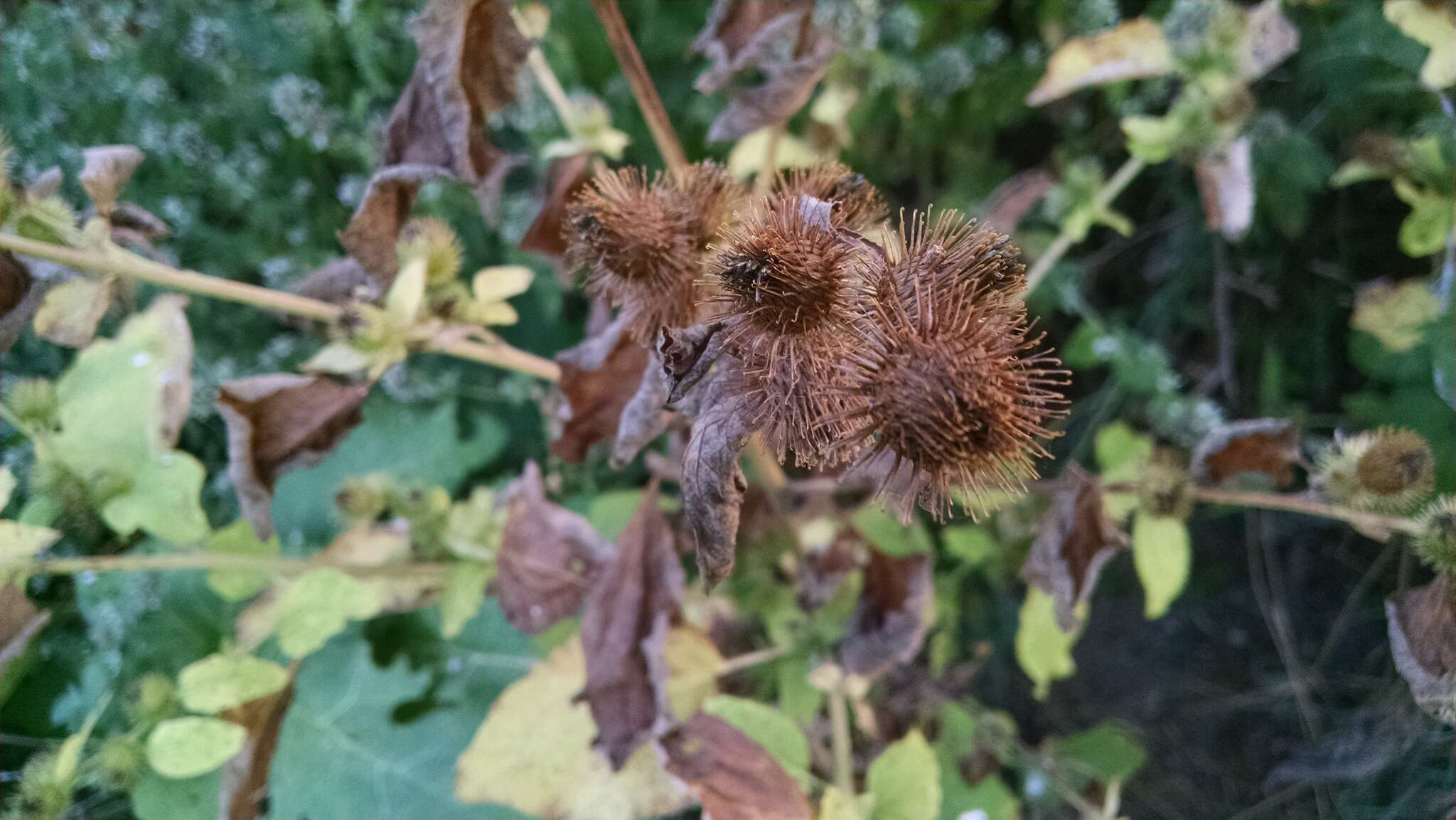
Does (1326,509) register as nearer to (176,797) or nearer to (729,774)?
(729,774)

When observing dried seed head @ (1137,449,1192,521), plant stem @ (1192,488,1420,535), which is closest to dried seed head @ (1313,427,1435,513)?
plant stem @ (1192,488,1420,535)

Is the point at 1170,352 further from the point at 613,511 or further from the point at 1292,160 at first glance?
the point at 613,511

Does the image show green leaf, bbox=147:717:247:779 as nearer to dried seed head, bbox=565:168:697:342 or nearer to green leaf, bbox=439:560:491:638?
green leaf, bbox=439:560:491:638

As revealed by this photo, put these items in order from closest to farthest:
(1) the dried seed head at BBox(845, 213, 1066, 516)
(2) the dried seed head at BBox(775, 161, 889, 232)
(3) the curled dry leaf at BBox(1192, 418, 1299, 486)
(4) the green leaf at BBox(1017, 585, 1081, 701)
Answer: (1) the dried seed head at BBox(845, 213, 1066, 516), (2) the dried seed head at BBox(775, 161, 889, 232), (3) the curled dry leaf at BBox(1192, 418, 1299, 486), (4) the green leaf at BBox(1017, 585, 1081, 701)

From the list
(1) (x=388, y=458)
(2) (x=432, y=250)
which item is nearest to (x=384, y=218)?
(2) (x=432, y=250)

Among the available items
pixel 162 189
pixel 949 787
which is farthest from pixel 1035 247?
pixel 162 189

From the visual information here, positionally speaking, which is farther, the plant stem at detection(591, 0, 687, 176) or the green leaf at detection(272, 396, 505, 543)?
the green leaf at detection(272, 396, 505, 543)

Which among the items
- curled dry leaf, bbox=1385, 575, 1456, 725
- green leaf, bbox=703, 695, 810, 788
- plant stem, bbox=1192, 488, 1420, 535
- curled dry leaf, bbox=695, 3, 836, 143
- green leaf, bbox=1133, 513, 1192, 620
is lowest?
green leaf, bbox=703, 695, 810, 788
